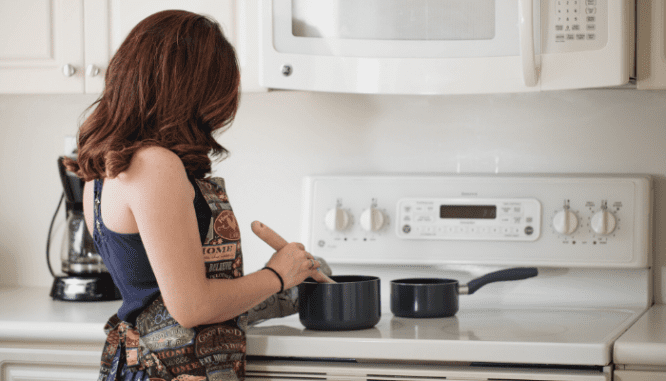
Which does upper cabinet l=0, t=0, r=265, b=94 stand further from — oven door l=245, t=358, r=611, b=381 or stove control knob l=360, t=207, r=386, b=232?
oven door l=245, t=358, r=611, b=381

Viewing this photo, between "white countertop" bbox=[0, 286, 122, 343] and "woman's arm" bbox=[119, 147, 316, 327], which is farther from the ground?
"woman's arm" bbox=[119, 147, 316, 327]

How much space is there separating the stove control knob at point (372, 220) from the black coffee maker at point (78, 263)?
567 mm

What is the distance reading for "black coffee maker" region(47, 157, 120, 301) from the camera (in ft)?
5.01

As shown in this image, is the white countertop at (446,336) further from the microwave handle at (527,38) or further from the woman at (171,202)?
the microwave handle at (527,38)

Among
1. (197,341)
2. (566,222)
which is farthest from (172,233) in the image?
(566,222)

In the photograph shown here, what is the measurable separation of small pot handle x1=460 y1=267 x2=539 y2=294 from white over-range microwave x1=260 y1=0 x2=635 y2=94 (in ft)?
1.13

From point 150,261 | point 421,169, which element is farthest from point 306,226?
A: point 150,261

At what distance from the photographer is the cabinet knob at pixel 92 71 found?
4.83 feet

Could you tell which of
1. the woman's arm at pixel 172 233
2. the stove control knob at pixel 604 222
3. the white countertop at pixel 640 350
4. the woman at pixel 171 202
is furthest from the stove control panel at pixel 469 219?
the woman's arm at pixel 172 233

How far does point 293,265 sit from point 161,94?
1.08ft

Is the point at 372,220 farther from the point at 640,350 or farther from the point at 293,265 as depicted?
the point at 640,350

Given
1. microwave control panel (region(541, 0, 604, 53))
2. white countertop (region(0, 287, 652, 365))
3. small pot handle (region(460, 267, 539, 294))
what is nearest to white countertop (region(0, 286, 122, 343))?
white countertop (region(0, 287, 652, 365))

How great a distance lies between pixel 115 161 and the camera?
37.2 inches

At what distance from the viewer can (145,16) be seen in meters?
1.46
